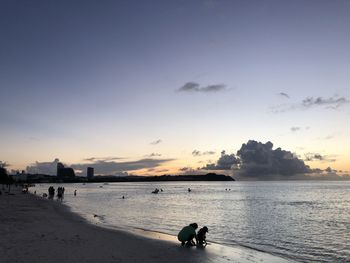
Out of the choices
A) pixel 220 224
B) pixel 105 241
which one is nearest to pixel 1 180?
pixel 220 224

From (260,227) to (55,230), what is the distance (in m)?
21.5

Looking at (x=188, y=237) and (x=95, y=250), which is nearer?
(x=95, y=250)

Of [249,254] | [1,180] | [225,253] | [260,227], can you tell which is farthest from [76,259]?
[1,180]

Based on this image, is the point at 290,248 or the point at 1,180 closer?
the point at 290,248

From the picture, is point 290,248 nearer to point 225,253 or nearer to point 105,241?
point 225,253

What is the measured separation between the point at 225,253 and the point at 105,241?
23.5 ft

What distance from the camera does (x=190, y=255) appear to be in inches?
785

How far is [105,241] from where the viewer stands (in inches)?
894

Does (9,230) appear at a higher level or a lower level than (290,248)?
higher

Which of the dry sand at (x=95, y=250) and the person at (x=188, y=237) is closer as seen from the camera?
the dry sand at (x=95, y=250)

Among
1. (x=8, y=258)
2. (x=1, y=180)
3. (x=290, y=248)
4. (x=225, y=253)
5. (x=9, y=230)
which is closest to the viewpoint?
(x=8, y=258)

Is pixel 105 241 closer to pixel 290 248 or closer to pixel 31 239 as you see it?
pixel 31 239

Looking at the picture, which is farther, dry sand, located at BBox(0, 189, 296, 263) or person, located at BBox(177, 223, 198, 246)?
person, located at BBox(177, 223, 198, 246)

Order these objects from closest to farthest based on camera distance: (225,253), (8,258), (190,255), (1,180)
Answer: (8,258) → (190,255) → (225,253) → (1,180)
